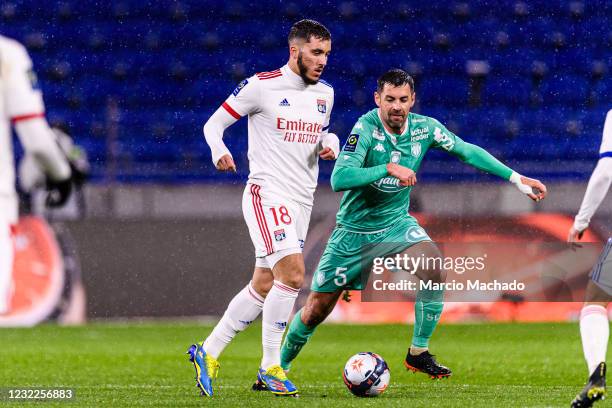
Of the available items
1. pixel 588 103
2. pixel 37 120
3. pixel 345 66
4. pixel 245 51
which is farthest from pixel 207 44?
pixel 37 120

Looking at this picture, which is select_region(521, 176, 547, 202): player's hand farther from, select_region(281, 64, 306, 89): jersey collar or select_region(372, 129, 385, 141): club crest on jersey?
select_region(281, 64, 306, 89): jersey collar

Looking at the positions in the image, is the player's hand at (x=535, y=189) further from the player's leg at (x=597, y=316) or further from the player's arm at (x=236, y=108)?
the player's arm at (x=236, y=108)

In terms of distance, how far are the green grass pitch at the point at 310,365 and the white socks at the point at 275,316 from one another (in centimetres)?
22

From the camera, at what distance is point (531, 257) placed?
11719 millimetres

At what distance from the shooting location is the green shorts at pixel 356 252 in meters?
7.06

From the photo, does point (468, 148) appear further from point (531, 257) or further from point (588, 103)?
point (588, 103)

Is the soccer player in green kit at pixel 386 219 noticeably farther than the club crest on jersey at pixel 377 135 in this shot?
No

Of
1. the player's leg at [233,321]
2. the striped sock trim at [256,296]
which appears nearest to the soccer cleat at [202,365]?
the player's leg at [233,321]

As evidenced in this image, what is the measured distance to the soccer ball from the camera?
6449 mm

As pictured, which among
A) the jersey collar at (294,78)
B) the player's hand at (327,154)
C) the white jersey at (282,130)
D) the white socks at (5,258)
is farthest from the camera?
the jersey collar at (294,78)

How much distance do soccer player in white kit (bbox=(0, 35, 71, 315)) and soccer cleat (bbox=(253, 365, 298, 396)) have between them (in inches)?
85.3

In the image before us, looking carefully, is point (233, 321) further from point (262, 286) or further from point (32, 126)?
point (32, 126)

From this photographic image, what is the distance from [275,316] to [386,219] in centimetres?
108

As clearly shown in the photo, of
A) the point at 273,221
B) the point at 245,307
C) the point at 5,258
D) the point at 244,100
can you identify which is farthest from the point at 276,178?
the point at 5,258
